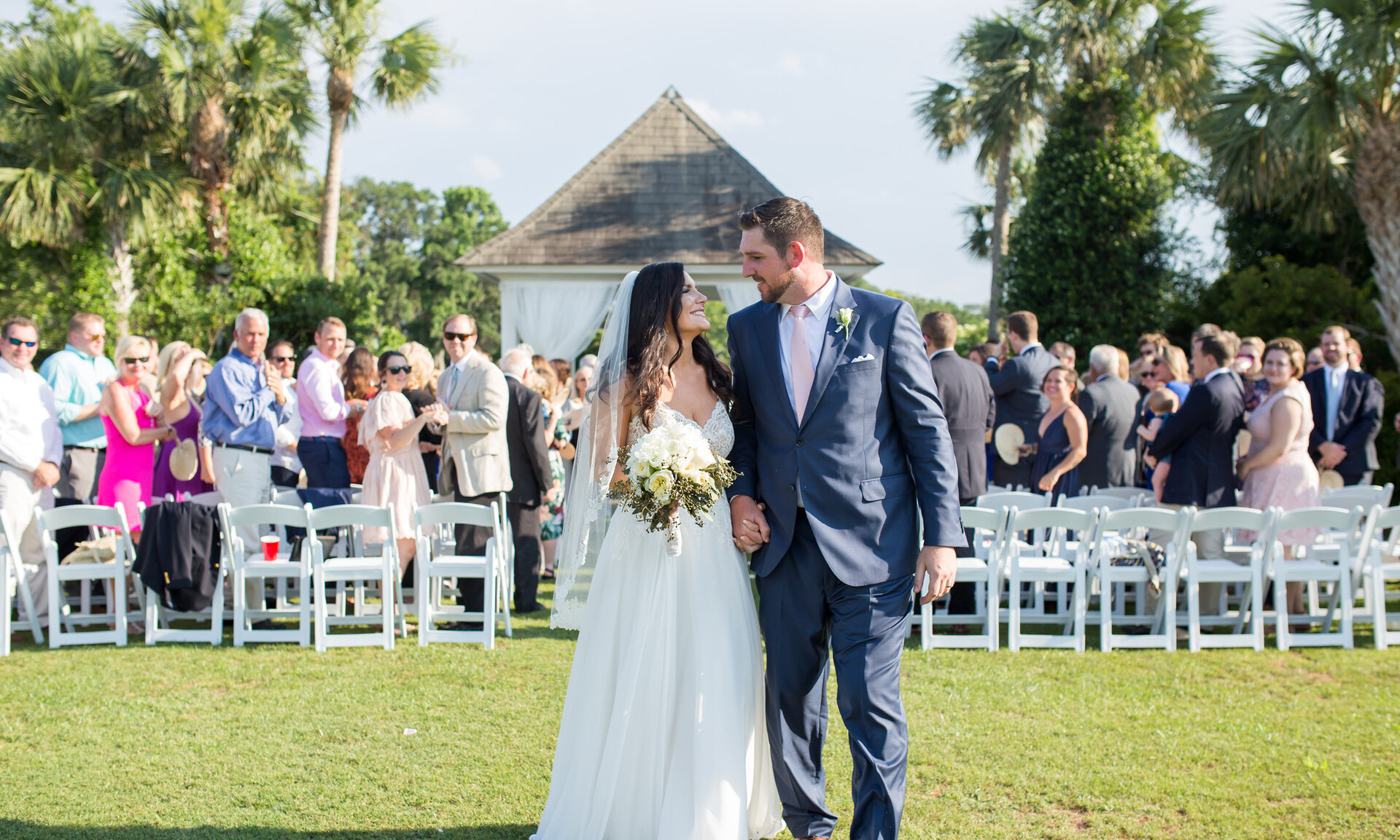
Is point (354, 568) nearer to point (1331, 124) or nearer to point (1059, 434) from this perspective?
point (1059, 434)

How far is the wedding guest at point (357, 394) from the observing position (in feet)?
25.6

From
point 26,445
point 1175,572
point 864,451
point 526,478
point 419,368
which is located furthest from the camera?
point 419,368

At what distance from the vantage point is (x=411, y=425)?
Answer: 7.12 m

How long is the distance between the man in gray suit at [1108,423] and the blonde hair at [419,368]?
5517mm

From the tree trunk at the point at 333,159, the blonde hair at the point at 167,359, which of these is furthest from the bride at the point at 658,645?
the tree trunk at the point at 333,159

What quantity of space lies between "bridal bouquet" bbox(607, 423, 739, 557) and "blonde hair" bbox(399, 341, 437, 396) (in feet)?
17.3

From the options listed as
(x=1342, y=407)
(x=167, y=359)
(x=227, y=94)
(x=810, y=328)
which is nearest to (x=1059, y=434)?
(x=1342, y=407)

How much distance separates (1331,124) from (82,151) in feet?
65.0

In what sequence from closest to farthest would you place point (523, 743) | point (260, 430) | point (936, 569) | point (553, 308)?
point (936, 569) → point (523, 743) → point (260, 430) → point (553, 308)

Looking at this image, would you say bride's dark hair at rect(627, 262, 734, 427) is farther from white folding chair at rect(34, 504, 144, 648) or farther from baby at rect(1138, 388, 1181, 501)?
baby at rect(1138, 388, 1181, 501)

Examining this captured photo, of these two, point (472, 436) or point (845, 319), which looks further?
point (472, 436)

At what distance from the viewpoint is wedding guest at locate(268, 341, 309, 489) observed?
26.0 feet

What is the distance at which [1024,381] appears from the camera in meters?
9.34

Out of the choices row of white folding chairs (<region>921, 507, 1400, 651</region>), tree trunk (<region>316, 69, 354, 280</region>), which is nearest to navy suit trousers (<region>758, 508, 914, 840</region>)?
row of white folding chairs (<region>921, 507, 1400, 651</region>)
